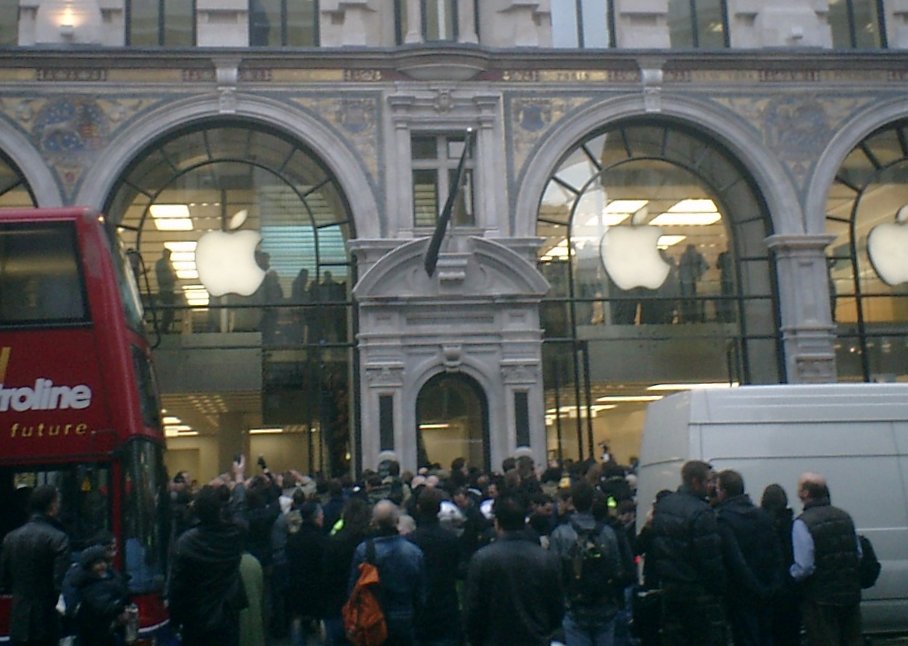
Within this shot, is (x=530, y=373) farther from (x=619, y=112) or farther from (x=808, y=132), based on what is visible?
(x=808, y=132)

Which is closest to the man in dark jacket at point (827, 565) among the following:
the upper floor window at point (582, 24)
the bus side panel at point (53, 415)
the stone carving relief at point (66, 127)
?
the bus side panel at point (53, 415)

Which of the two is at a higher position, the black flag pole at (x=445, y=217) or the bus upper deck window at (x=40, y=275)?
the black flag pole at (x=445, y=217)

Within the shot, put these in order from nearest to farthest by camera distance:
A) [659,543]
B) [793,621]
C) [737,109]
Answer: [659,543]
[793,621]
[737,109]

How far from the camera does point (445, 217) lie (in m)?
19.8

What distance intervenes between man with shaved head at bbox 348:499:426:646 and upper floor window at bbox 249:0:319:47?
15650 mm

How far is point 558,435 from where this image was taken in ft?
73.0

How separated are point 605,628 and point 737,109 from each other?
15961 mm

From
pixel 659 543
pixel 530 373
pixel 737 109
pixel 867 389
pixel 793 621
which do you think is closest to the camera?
pixel 659 543

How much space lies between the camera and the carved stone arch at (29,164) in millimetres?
21406

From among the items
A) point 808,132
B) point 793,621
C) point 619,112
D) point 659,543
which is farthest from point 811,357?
point 659,543

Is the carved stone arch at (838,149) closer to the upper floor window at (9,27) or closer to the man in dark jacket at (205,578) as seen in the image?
the upper floor window at (9,27)

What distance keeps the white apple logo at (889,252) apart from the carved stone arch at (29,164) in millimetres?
15967

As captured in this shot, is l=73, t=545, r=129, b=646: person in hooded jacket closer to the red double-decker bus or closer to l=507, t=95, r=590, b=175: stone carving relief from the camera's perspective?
the red double-decker bus

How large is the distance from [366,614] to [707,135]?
55.9 feet
